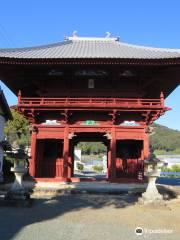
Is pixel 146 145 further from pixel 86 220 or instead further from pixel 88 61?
pixel 86 220

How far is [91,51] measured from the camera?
25.0 m

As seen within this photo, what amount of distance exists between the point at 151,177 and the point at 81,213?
4.76 meters

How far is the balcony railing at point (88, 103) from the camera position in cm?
2198

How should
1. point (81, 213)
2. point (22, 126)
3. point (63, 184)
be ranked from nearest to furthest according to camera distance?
point (81, 213), point (63, 184), point (22, 126)

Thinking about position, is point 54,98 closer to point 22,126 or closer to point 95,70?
point 95,70

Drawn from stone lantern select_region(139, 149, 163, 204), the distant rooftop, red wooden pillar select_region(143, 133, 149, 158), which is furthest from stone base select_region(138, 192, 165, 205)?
the distant rooftop

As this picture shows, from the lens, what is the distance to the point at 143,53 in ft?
79.9

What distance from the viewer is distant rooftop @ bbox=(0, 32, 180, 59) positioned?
73.5 feet

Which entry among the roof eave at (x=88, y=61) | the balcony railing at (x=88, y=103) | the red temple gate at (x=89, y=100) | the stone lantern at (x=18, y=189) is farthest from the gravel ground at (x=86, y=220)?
the roof eave at (x=88, y=61)

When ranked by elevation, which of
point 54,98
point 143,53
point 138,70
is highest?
point 143,53

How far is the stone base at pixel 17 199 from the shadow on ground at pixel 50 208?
40 centimetres

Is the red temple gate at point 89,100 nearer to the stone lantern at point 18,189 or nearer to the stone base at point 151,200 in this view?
the stone lantern at point 18,189

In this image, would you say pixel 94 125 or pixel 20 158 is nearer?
pixel 20 158

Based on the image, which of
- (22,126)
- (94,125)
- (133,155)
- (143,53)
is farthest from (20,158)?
(22,126)
